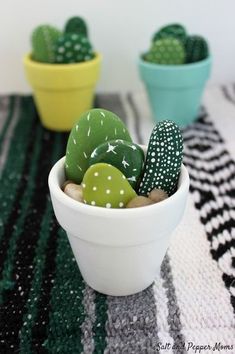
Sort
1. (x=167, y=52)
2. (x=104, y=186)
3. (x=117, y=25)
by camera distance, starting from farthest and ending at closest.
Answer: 1. (x=117, y=25)
2. (x=167, y=52)
3. (x=104, y=186)

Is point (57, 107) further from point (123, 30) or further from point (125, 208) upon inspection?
point (125, 208)

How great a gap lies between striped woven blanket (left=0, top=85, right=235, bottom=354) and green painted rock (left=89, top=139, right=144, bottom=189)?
0.33 ft

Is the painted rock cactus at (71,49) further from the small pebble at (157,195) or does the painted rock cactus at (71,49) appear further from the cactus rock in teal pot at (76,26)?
the small pebble at (157,195)

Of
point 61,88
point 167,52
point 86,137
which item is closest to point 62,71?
point 61,88

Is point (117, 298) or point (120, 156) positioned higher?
point (120, 156)

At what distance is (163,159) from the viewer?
348mm

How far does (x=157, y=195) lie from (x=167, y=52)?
0.36 meters

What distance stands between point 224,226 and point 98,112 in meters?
0.18

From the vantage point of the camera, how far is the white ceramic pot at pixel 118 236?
0.31m

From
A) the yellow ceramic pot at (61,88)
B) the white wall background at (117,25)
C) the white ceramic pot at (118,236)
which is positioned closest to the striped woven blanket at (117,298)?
the white ceramic pot at (118,236)

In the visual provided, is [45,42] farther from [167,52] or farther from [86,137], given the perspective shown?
[86,137]

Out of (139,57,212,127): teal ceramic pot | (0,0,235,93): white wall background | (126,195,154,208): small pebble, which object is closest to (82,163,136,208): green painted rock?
(126,195,154,208): small pebble

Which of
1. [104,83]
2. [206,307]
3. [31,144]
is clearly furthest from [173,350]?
[104,83]

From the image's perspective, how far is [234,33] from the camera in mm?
821
